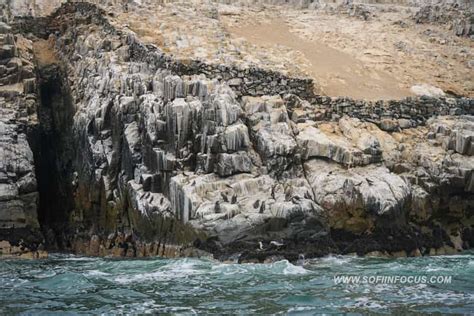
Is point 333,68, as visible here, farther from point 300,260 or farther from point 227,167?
point 300,260

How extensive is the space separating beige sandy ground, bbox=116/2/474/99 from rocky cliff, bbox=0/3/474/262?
3063 mm

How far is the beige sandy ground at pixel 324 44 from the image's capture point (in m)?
36.0

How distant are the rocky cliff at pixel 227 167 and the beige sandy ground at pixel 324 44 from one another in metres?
3.06

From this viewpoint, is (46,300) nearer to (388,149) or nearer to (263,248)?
(263,248)

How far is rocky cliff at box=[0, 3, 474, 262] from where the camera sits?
26750 mm

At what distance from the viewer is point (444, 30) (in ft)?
149

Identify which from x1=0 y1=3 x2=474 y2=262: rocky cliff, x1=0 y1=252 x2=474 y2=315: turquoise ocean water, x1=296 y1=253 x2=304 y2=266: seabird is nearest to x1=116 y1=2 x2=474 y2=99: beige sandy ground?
x1=0 y1=3 x2=474 y2=262: rocky cliff

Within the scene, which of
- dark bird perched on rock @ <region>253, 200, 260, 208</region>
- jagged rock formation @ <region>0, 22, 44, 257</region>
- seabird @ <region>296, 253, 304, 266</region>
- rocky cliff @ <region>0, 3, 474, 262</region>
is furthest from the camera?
jagged rock formation @ <region>0, 22, 44, 257</region>

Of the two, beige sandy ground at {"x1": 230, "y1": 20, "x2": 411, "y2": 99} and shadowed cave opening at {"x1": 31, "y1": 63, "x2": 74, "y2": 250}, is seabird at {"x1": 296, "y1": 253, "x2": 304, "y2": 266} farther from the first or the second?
shadowed cave opening at {"x1": 31, "y1": 63, "x2": 74, "y2": 250}

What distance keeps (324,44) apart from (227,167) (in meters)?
16.9

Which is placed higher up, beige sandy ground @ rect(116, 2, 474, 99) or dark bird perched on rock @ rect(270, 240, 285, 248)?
beige sandy ground @ rect(116, 2, 474, 99)

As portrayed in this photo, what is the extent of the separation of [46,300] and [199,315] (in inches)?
205

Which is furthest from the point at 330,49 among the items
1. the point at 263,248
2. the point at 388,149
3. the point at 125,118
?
the point at 263,248

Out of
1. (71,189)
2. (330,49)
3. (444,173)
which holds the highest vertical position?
(330,49)
